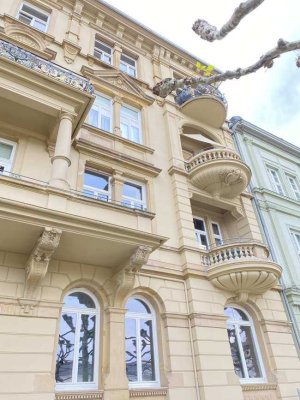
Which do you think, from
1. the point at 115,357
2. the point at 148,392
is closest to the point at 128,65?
the point at 115,357

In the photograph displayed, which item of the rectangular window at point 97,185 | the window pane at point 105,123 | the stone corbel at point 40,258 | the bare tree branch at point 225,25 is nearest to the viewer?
the bare tree branch at point 225,25

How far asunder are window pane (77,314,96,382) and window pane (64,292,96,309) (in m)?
0.28

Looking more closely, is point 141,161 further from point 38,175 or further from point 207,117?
point 207,117

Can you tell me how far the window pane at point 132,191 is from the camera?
1068 cm

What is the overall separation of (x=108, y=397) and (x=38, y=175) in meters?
5.80

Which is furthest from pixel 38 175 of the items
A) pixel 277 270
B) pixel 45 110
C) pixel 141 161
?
pixel 277 270

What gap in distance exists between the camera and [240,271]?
9.55m

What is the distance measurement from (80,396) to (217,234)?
7781 millimetres

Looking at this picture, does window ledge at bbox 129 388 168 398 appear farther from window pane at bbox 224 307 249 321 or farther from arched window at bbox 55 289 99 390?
window pane at bbox 224 307 249 321

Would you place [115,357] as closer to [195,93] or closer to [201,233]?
[201,233]

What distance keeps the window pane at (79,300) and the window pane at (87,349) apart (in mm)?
279

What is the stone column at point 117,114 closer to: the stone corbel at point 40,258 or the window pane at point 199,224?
the window pane at point 199,224

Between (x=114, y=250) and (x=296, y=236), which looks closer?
(x=114, y=250)

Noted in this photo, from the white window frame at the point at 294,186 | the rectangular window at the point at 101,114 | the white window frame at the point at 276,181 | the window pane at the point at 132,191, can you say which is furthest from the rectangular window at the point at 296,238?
the rectangular window at the point at 101,114
